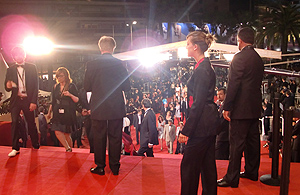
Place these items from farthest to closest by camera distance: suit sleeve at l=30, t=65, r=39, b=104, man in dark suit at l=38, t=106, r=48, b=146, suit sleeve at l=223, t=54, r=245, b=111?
man in dark suit at l=38, t=106, r=48, b=146, suit sleeve at l=30, t=65, r=39, b=104, suit sleeve at l=223, t=54, r=245, b=111

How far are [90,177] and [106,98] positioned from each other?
100 cm

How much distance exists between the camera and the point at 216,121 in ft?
8.00

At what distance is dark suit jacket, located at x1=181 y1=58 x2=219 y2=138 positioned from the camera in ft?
7.70

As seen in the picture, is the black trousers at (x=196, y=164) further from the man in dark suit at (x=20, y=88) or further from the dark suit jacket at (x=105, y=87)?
the man in dark suit at (x=20, y=88)

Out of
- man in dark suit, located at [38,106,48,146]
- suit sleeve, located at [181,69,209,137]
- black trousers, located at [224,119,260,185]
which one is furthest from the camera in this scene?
man in dark suit, located at [38,106,48,146]

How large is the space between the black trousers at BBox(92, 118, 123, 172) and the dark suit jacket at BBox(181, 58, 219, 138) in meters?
1.26

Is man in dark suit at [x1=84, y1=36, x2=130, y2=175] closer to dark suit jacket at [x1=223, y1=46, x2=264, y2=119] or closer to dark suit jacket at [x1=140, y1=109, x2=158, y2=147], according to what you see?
dark suit jacket at [x1=223, y1=46, x2=264, y2=119]

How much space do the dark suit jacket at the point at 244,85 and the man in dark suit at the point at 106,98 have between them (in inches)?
49.4

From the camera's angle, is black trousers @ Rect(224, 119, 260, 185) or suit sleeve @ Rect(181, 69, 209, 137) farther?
black trousers @ Rect(224, 119, 260, 185)

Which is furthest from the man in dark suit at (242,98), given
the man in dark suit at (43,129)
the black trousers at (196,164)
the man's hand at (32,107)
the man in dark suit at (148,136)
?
the man in dark suit at (43,129)

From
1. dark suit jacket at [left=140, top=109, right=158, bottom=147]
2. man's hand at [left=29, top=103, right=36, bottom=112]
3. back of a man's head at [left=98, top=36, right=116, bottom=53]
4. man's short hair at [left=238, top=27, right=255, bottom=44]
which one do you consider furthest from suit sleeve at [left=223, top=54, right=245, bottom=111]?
dark suit jacket at [left=140, top=109, right=158, bottom=147]

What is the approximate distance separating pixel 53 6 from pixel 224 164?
38.0 m

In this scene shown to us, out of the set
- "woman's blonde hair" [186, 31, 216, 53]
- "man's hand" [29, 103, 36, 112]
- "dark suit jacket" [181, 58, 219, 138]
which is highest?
"woman's blonde hair" [186, 31, 216, 53]

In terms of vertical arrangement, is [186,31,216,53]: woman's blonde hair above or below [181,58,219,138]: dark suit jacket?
above
